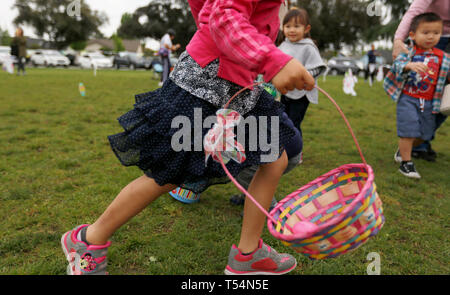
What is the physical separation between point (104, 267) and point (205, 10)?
120 cm

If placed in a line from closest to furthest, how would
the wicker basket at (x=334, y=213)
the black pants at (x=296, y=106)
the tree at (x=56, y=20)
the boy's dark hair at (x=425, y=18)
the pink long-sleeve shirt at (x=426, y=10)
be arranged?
the wicker basket at (x=334, y=213) → the boy's dark hair at (x=425, y=18) → the pink long-sleeve shirt at (x=426, y=10) → the black pants at (x=296, y=106) → the tree at (x=56, y=20)

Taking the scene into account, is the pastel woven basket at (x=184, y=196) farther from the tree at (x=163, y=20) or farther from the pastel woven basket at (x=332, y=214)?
the tree at (x=163, y=20)

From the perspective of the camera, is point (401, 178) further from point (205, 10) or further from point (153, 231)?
point (205, 10)

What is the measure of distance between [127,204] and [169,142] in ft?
1.11

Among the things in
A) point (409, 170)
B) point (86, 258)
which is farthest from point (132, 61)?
point (86, 258)

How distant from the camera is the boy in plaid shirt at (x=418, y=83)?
3023 millimetres

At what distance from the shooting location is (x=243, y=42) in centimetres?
Result: 119

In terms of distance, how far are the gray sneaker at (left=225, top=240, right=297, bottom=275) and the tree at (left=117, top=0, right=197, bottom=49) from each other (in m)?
33.3

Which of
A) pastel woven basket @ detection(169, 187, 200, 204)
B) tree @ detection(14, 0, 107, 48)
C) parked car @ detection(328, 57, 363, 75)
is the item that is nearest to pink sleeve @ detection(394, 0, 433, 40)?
pastel woven basket @ detection(169, 187, 200, 204)

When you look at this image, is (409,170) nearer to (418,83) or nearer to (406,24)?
(418,83)

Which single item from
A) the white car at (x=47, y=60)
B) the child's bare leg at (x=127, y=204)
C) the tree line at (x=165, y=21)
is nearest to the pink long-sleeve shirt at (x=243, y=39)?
the child's bare leg at (x=127, y=204)

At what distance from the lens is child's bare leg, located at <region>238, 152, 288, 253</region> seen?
64.7 inches

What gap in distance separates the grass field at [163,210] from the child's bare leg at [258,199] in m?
0.26

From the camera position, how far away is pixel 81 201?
→ 2.47 m
